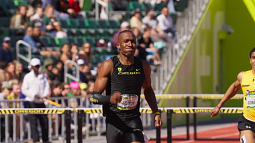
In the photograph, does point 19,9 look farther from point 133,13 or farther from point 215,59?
point 215,59

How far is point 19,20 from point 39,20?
2.04 feet

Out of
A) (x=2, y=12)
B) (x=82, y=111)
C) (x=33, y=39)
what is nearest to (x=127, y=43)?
(x=82, y=111)

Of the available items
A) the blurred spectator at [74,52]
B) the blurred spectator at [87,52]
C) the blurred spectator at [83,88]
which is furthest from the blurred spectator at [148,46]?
the blurred spectator at [83,88]

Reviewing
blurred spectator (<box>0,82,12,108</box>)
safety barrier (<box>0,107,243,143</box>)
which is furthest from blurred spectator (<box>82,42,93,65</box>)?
safety barrier (<box>0,107,243,143</box>)

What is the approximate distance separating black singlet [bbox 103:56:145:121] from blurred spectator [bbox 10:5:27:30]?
36.2 feet

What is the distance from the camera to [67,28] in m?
19.8

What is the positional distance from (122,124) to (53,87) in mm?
7541

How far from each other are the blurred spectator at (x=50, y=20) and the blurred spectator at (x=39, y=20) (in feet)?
0.71

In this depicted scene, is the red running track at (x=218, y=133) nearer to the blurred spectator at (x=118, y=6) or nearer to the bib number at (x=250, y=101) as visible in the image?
the bib number at (x=250, y=101)

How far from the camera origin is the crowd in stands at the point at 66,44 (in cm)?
1538

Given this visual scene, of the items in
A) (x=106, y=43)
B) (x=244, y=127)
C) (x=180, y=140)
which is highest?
(x=106, y=43)

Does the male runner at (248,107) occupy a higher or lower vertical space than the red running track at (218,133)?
higher

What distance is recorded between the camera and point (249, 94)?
8.38 metres

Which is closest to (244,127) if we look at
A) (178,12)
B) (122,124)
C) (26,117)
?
(122,124)
